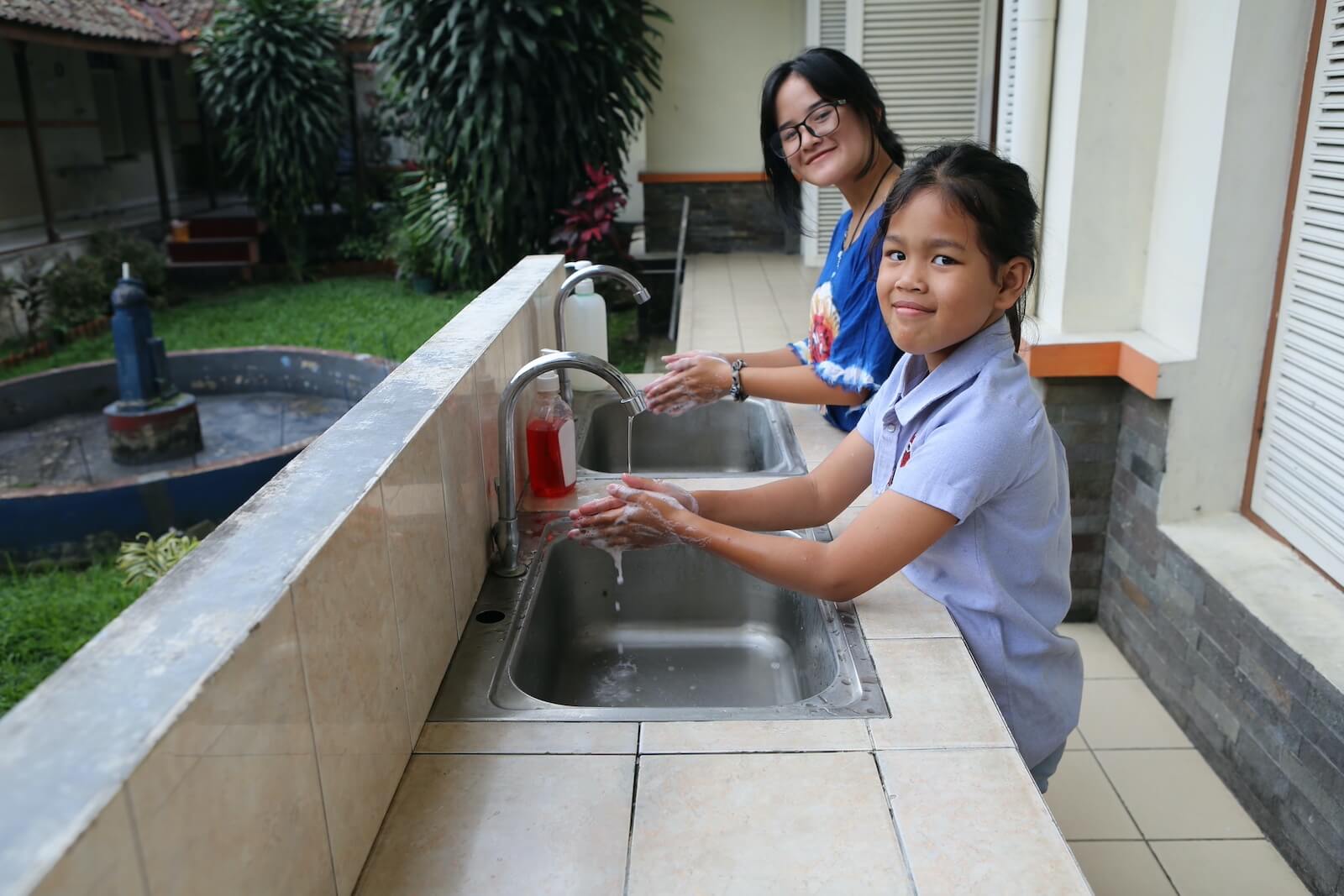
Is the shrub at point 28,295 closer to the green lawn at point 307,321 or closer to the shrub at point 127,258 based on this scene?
the green lawn at point 307,321

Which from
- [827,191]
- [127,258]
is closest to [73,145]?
[127,258]

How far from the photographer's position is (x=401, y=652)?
3.73ft

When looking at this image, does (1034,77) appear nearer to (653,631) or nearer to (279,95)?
(653,631)

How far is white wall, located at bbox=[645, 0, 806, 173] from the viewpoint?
820cm

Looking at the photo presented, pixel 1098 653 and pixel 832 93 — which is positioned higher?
pixel 832 93

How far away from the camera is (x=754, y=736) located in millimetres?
1181

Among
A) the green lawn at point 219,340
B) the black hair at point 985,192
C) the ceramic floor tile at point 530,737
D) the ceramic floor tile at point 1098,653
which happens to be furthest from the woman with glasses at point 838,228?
the green lawn at point 219,340

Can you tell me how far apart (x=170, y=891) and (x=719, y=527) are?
89cm

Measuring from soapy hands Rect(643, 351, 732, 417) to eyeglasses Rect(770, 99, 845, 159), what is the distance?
1.55 ft

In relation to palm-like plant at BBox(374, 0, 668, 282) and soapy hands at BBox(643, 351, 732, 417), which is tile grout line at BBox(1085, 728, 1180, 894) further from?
palm-like plant at BBox(374, 0, 668, 282)

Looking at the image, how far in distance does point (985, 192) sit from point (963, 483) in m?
0.36

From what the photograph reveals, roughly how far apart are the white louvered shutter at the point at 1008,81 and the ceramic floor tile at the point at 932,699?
8.04 ft

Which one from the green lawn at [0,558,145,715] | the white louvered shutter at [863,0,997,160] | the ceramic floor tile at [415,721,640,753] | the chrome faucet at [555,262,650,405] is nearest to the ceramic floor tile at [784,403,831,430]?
the chrome faucet at [555,262,650,405]

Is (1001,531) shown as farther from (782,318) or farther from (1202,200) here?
(782,318)
